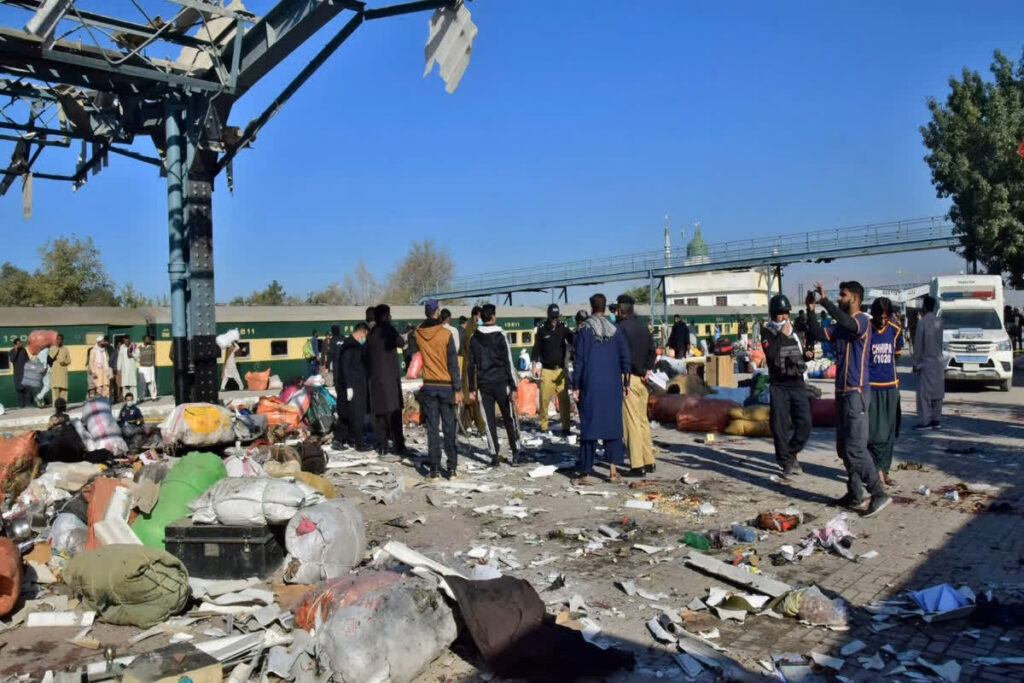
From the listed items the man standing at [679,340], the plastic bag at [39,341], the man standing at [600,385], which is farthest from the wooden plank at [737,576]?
the plastic bag at [39,341]

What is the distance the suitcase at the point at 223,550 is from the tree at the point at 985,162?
28176 millimetres

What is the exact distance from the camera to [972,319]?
18.8 meters

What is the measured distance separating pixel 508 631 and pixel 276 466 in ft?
16.1

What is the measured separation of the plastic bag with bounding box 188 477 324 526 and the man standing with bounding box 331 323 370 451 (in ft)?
17.9

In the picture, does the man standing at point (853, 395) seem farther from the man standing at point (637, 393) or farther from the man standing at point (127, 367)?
the man standing at point (127, 367)

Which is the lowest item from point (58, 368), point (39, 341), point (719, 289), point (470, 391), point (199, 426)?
point (199, 426)

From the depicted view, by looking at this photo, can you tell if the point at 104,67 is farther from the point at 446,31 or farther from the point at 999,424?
the point at 999,424

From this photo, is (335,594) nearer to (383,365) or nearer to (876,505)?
(876,505)

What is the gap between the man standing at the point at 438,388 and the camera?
877 centimetres

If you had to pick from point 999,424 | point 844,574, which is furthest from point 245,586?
point 999,424

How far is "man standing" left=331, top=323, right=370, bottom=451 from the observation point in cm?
1119

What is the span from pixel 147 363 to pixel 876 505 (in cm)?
1817

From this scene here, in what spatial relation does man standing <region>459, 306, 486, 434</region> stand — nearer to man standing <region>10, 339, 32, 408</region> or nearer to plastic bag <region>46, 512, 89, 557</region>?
plastic bag <region>46, 512, 89, 557</region>

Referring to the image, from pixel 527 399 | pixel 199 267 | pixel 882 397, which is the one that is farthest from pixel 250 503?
pixel 527 399
